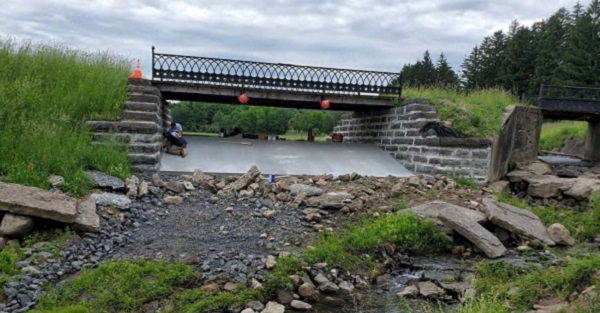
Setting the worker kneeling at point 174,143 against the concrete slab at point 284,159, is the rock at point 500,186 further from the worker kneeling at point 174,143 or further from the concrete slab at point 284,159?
the worker kneeling at point 174,143

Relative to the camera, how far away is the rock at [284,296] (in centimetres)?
520

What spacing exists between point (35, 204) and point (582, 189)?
12290 millimetres

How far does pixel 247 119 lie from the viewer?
4222 centimetres

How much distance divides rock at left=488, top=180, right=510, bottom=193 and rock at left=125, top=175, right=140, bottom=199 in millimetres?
8883

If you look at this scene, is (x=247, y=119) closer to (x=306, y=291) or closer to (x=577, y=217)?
(x=577, y=217)

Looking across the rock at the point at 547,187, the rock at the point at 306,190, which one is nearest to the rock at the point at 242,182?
the rock at the point at 306,190

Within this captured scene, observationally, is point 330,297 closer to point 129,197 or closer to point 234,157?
point 129,197

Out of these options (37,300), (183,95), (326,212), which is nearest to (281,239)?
(326,212)

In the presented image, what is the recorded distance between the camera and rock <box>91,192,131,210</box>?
7.16 metres

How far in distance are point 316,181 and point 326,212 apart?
73.9 inches

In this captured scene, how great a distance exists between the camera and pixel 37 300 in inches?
182

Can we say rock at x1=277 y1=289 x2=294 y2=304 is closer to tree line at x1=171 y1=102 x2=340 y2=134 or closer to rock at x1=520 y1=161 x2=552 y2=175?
rock at x1=520 y1=161 x2=552 y2=175

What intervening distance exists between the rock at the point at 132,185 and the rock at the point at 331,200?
11.7ft

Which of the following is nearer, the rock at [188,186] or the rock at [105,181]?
the rock at [105,181]
